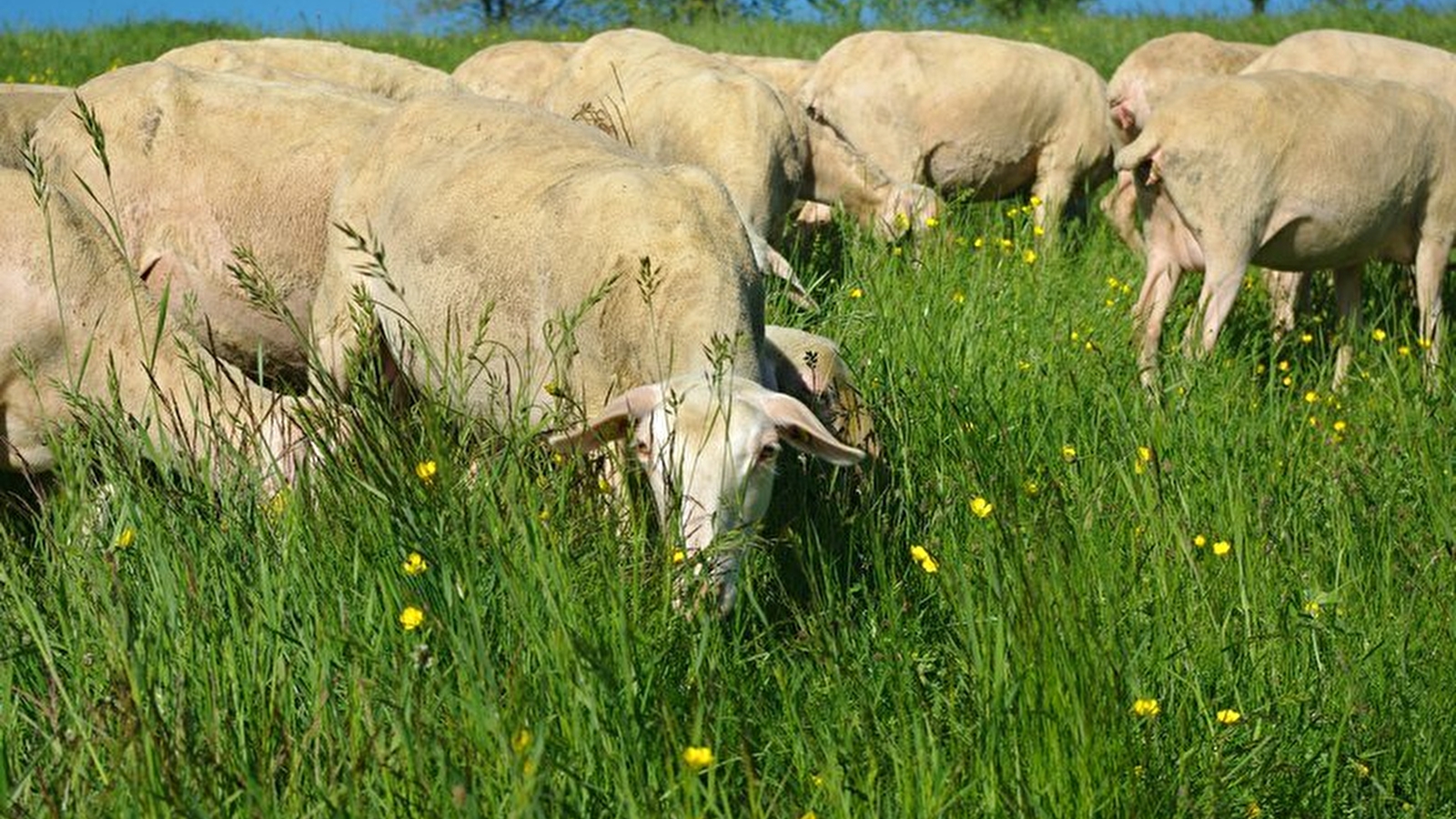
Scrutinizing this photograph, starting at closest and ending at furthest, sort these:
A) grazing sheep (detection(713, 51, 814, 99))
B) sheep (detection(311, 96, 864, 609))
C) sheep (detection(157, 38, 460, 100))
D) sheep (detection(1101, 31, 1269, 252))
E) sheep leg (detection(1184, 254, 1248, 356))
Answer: sheep (detection(311, 96, 864, 609)) → sheep leg (detection(1184, 254, 1248, 356)) → sheep (detection(157, 38, 460, 100)) → sheep (detection(1101, 31, 1269, 252)) → grazing sheep (detection(713, 51, 814, 99))

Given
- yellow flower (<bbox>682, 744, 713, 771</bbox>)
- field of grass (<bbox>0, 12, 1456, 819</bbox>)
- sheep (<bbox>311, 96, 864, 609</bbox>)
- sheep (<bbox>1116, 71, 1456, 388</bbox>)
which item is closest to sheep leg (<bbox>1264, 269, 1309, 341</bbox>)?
sheep (<bbox>1116, 71, 1456, 388</bbox>)

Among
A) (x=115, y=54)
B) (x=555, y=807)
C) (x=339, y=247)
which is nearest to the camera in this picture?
(x=555, y=807)

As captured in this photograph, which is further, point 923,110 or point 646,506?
point 923,110

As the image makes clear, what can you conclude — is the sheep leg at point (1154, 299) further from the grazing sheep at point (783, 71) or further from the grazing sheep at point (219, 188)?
the grazing sheep at point (783, 71)

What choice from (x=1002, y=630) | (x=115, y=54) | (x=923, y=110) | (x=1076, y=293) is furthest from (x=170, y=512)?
(x=115, y=54)

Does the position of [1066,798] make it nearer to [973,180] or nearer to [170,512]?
[170,512]

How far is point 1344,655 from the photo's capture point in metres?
4.07

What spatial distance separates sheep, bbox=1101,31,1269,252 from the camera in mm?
10414

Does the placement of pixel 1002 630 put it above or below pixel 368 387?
below

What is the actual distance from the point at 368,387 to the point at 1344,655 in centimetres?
232

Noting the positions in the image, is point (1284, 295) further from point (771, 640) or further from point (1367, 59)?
point (771, 640)

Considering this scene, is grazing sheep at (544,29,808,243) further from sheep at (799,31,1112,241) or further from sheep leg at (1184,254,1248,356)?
sheep at (799,31,1112,241)

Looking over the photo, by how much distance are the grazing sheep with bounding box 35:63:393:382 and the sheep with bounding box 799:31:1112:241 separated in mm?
5759

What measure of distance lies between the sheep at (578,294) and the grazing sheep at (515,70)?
5.14 m
